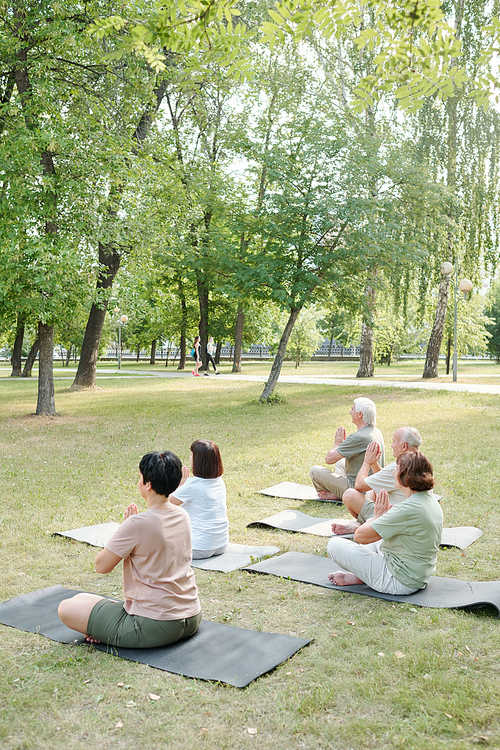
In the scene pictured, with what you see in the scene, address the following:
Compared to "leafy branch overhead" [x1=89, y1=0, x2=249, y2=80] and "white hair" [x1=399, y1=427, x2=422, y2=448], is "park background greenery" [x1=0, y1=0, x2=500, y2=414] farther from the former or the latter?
"white hair" [x1=399, y1=427, x2=422, y2=448]

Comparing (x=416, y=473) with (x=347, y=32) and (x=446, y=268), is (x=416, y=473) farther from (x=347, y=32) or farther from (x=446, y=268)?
(x=446, y=268)

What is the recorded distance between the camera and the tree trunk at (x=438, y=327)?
2384 cm

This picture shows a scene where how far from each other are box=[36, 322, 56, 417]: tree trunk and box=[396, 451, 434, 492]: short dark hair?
11.9 m

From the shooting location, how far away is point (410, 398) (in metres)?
17.8

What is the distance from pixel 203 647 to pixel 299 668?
0.61 meters

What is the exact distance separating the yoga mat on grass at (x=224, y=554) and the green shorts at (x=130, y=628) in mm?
1519

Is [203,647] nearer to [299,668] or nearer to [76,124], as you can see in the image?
[299,668]

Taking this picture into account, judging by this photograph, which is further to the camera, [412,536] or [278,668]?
[412,536]

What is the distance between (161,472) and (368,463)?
300cm

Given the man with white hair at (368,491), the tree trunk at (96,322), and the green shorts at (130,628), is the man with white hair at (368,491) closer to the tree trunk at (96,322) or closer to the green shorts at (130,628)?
the green shorts at (130,628)

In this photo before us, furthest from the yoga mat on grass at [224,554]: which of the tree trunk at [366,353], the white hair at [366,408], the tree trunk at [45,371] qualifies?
the tree trunk at [366,353]

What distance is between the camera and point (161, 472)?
3.74 metres

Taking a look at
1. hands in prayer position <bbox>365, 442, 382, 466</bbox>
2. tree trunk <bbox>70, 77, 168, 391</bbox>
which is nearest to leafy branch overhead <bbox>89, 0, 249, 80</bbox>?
hands in prayer position <bbox>365, 442, 382, 466</bbox>

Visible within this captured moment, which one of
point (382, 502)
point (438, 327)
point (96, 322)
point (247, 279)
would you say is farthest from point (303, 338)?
point (382, 502)
